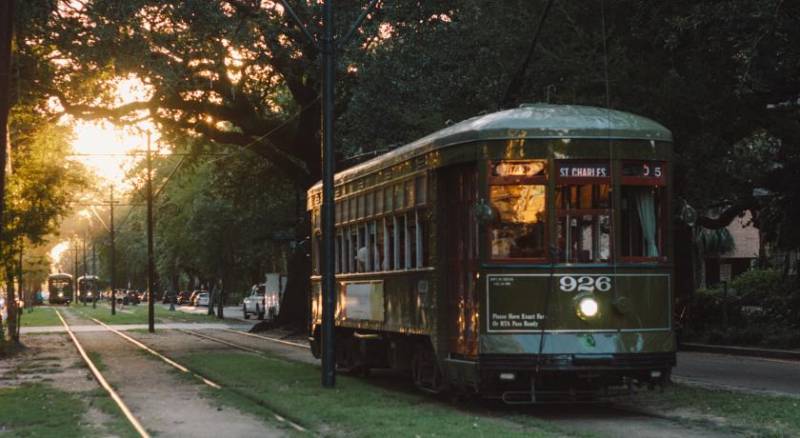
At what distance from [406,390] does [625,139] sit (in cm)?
574

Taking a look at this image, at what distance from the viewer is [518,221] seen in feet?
46.4

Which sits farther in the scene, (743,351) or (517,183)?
(743,351)

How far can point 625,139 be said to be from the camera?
1427cm

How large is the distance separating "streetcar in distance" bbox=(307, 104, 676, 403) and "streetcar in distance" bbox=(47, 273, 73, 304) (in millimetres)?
111873

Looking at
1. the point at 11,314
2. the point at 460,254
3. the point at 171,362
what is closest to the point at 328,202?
the point at 460,254

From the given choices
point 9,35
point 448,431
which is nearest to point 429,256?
point 448,431

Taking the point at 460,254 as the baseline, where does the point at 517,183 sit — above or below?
above

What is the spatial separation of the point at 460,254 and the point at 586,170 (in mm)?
1813

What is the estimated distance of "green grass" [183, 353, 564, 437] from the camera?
41.5 ft

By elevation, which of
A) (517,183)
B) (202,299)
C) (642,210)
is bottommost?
(202,299)

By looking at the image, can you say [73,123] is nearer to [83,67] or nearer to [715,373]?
[83,67]

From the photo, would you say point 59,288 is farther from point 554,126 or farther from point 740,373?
point 554,126

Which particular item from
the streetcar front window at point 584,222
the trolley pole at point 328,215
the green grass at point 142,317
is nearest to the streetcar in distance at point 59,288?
the green grass at point 142,317

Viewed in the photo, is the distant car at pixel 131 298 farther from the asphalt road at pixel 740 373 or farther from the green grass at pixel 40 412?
the green grass at pixel 40 412
